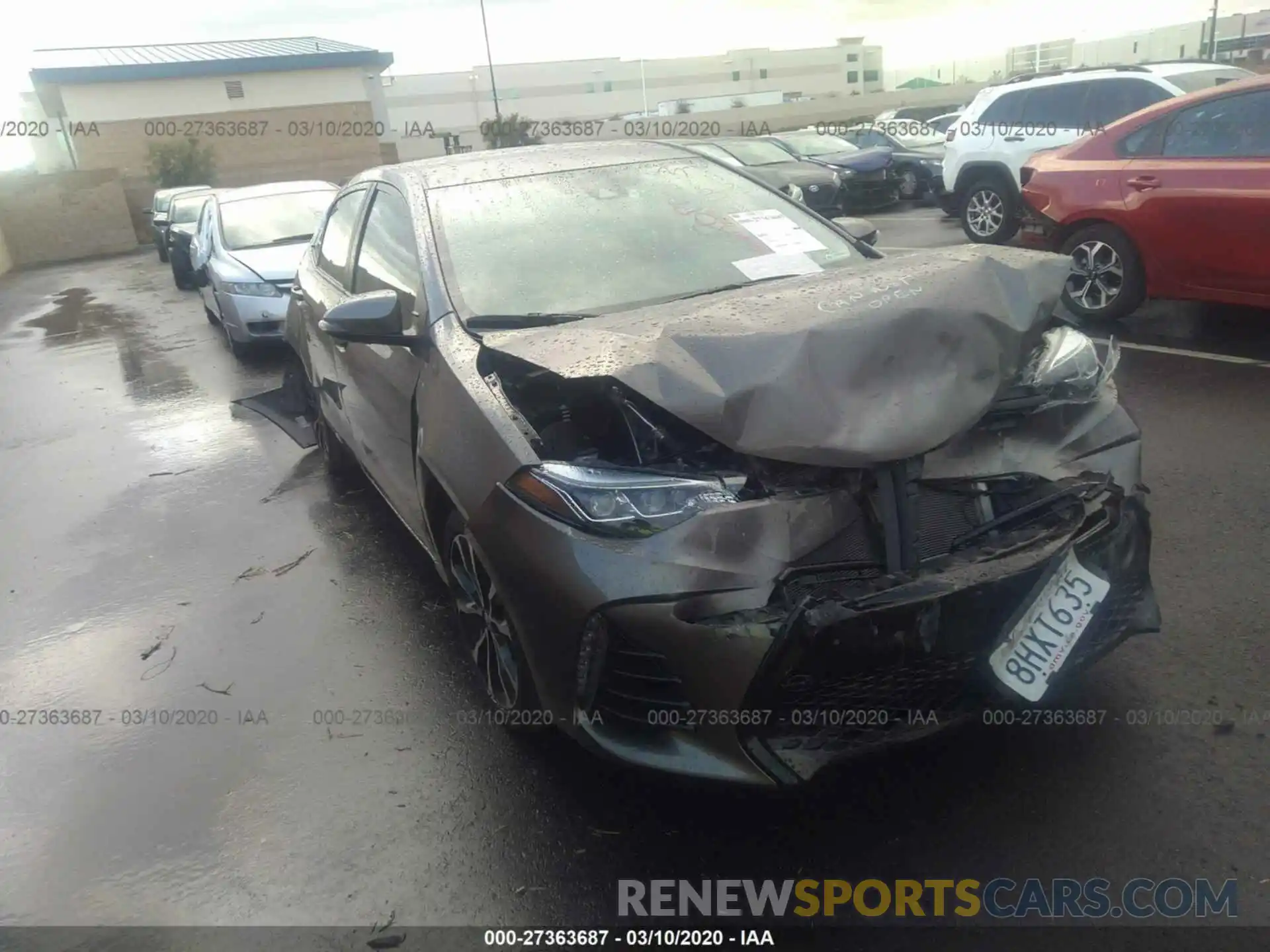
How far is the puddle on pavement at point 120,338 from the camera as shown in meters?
8.82

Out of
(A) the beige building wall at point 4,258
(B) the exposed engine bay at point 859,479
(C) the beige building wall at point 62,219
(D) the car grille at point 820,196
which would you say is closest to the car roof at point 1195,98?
(B) the exposed engine bay at point 859,479

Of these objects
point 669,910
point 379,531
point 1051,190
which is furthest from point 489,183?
point 1051,190

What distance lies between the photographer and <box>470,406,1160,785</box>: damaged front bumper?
2.19m

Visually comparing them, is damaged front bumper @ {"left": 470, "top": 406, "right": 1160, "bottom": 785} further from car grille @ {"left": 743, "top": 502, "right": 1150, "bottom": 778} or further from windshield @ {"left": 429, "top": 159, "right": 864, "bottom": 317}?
windshield @ {"left": 429, "top": 159, "right": 864, "bottom": 317}

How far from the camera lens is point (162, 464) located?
645 cm

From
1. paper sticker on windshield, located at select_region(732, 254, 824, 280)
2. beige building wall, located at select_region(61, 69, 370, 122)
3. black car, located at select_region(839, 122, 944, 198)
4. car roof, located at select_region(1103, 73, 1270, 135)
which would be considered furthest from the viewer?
beige building wall, located at select_region(61, 69, 370, 122)

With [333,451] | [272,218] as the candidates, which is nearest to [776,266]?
[333,451]

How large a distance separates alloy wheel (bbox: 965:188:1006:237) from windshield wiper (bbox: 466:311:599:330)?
8.83 meters

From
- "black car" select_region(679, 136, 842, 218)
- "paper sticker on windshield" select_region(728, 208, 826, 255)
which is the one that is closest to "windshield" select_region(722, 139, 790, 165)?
"black car" select_region(679, 136, 842, 218)

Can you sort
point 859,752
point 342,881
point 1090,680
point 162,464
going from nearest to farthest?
point 859,752, point 342,881, point 1090,680, point 162,464

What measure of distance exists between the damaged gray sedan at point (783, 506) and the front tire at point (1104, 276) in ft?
13.6

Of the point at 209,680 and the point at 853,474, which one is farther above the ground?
the point at 853,474

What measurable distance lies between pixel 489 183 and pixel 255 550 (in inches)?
89.8

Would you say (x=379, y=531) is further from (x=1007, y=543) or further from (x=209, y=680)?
(x=1007, y=543)
